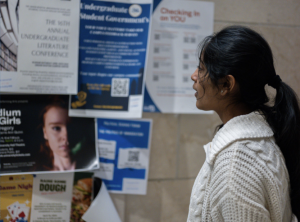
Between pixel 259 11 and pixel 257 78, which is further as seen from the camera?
pixel 259 11

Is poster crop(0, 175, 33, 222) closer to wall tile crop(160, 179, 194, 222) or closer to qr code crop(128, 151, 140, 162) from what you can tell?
qr code crop(128, 151, 140, 162)

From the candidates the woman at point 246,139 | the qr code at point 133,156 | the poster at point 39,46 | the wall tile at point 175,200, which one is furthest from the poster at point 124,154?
the woman at point 246,139

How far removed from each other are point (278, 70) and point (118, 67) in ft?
2.58

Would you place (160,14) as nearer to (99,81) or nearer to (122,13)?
(122,13)

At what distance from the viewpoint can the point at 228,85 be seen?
70 cm

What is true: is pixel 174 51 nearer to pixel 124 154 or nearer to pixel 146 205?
pixel 124 154

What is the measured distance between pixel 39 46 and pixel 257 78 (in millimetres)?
844

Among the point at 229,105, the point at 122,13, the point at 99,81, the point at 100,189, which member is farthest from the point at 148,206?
the point at 122,13

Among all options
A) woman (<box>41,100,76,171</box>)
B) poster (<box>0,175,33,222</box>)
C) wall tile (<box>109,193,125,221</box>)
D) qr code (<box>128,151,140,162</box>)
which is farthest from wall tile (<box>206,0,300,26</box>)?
poster (<box>0,175,33,222</box>)

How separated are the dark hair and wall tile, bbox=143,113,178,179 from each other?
52 cm

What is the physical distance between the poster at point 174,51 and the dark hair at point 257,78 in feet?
1.52

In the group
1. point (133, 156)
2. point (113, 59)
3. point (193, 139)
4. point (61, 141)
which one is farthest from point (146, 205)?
point (113, 59)

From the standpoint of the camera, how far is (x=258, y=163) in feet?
2.07

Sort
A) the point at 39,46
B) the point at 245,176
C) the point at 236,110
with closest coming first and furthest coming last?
the point at 245,176 → the point at 236,110 → the point at 39,46
